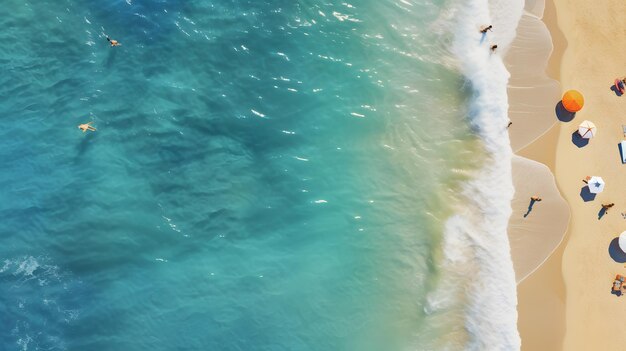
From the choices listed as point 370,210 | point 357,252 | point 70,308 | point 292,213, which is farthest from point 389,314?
point 70,308

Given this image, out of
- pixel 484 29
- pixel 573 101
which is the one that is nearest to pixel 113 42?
pixel 484 29

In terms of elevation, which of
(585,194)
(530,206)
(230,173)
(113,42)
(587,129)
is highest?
(587,129)

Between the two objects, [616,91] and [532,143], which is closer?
[532,143]

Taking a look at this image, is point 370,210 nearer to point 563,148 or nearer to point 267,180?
point 267,180

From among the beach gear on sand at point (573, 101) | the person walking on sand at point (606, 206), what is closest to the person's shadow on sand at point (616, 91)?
the beach gear on sand at point (573, 101)

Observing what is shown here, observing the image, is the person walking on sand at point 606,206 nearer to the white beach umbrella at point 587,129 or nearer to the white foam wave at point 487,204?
the white beach umbrella at point 587,129

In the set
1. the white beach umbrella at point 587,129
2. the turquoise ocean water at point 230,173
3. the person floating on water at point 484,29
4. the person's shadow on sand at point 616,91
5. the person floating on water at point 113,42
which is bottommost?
the turquoise ocean water at point 230,173

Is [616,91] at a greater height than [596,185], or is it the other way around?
[616,91]

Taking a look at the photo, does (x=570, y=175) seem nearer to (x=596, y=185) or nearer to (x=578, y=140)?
(x=596, y=185)
